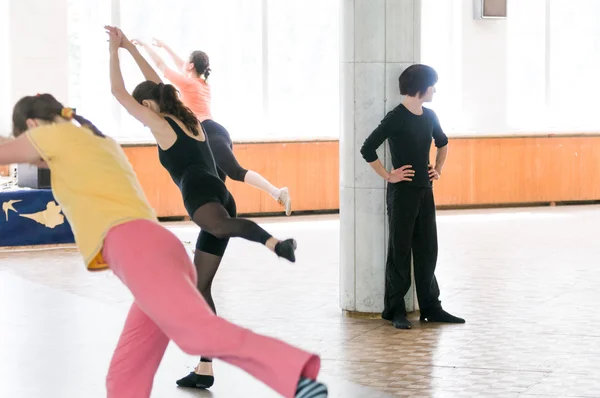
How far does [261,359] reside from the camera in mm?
3768

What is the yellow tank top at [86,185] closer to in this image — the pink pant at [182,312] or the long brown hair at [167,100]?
the pink pant at [182,312]

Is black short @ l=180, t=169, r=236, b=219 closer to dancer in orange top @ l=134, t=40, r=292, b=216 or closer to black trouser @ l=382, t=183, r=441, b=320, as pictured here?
black trouser @ l=382, t=183, r=441, b=320

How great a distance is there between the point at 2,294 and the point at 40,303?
55 centimetres

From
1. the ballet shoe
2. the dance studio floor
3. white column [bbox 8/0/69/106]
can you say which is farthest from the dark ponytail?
the ballet shoe

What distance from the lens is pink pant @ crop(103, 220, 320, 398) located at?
3771mm

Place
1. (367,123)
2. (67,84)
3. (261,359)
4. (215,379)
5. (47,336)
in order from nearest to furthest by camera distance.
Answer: (261,359) → (215,379) → (47,336) → (367,123) → (67,84)

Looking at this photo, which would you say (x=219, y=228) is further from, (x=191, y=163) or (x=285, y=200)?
(x=285, y=200)

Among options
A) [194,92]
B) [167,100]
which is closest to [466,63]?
[194,92]

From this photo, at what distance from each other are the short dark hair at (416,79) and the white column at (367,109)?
0.27 m

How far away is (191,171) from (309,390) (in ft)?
5.36

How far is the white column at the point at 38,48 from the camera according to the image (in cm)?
1196

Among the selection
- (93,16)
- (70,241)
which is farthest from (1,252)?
(93,16)

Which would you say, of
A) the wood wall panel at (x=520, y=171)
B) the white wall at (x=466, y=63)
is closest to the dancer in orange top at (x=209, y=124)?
the wood wall panel at (x=520, y=171)

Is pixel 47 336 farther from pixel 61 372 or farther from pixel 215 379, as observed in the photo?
pixel 215 379
